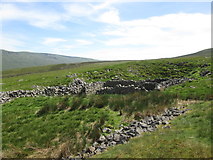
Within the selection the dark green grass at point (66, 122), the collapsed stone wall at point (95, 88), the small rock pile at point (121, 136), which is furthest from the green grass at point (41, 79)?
the small rock pile at point (121, 136)

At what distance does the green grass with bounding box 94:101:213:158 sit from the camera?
6.87 metres

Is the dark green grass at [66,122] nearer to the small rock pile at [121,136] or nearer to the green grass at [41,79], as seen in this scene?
the small rock pile at [121,136]

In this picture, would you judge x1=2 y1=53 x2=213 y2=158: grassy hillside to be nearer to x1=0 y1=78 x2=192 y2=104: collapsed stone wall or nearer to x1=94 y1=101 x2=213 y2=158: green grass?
x1=94 y1=101 x2=213 y2=158: green grass

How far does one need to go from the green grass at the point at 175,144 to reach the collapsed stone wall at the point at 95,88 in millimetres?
15713

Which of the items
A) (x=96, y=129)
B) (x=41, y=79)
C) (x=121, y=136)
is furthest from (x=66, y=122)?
(x=41, y=79)

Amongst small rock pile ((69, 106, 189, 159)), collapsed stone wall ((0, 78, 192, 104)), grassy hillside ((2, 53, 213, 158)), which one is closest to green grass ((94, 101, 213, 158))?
grassy hillside ((2, 53, 213, 158))

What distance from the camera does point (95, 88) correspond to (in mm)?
30781

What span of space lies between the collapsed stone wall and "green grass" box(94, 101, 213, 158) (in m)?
15.7

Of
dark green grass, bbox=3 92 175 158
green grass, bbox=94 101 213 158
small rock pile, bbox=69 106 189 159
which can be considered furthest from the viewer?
dark green grass, bbox=3 92 175 158

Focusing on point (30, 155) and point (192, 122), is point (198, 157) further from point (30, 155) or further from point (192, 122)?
point (30, 155)

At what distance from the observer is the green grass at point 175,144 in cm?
687

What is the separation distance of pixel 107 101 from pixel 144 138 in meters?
10.6

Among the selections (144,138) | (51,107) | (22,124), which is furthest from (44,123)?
(144,138)

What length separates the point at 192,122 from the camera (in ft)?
32.4
